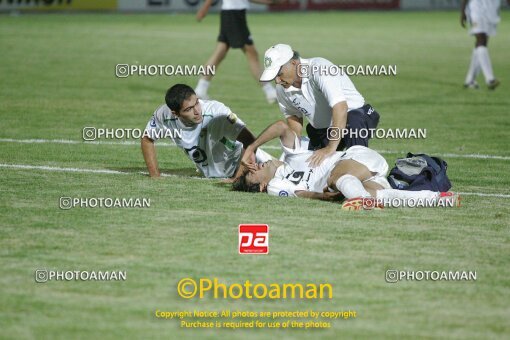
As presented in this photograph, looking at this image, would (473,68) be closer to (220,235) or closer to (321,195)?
(321,195)

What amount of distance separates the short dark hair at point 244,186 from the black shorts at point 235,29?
29.1ft

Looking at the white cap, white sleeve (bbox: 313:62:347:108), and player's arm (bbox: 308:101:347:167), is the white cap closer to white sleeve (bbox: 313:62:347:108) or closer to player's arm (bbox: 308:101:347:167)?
white sleeve (bbox: 313:62:347:108)

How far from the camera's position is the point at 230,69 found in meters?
24.9

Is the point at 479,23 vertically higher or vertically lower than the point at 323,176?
lower

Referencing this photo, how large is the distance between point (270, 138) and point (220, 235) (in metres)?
2.00

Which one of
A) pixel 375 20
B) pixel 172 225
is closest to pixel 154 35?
pixel 375 20

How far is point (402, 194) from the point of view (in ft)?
32.1

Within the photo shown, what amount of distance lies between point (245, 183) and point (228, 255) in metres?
2.57

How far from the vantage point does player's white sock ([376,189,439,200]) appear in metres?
9.77

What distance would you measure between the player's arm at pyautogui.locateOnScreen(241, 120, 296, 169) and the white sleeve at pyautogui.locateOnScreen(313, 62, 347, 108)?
0.53 metres

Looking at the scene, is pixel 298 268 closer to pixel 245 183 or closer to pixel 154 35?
pixel 245 183

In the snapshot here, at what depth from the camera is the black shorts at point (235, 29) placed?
1916cm

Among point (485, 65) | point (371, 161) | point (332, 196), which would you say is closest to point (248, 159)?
point (332, 196)

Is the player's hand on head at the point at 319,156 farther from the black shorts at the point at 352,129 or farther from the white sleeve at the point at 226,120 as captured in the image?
the white sleeve at the point at 226,120
